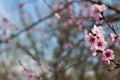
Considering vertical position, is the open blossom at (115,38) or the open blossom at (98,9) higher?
the open blossom at (98,9)

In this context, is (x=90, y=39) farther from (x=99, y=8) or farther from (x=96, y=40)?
(x=99, y=8)

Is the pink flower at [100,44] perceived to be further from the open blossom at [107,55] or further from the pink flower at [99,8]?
the pink flower at [99,8]

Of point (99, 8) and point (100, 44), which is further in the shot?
point (99, 8)

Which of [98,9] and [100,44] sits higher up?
[98,9]

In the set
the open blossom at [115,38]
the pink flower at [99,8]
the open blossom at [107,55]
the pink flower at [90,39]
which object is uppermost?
the pink flower at [99,8]

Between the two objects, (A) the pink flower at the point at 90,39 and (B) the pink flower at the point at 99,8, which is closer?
(A) the pink flower at the point at 90,39

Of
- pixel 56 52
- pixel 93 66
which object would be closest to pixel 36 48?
pixel 56 52

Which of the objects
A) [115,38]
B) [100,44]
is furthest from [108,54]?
[115,38]

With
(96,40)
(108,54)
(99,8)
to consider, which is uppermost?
(99,8)

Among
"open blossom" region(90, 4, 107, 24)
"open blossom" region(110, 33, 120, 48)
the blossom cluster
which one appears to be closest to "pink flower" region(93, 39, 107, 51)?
the blossom cluster

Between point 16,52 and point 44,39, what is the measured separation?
1624 mm

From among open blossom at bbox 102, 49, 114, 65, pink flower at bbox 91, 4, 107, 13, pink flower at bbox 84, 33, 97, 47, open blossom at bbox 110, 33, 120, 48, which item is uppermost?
pink flower at bbox 91, 4, 107, 13

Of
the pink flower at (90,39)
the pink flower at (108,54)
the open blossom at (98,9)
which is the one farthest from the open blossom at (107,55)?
the open blossom at (98,9)

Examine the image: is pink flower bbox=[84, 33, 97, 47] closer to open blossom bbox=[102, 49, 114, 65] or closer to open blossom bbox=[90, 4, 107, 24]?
open blossom bbox=[102, 49, 114, 65]
